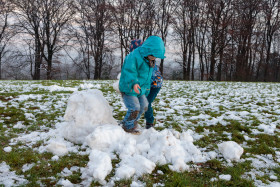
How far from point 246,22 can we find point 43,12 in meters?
27.5

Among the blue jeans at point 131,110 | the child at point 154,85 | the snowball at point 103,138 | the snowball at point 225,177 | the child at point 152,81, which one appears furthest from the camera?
the child at point 154,85

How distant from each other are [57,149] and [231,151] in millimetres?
2485

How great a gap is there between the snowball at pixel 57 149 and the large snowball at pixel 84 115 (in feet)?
1.23

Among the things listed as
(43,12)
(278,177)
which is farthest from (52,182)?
(43,12)

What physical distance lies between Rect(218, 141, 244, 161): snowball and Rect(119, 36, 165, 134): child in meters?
1.41

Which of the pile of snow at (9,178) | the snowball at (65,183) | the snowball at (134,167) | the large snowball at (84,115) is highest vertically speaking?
the large snowball at (84,115)

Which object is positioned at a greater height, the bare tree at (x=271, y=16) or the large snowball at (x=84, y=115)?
the bare tree at (x=271, y=16)

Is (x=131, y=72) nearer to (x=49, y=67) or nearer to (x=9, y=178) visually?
(x=9, y=178)

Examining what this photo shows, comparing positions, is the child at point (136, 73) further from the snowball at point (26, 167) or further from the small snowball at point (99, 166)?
the snowball at point (26, 167)

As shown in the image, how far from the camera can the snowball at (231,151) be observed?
274 centimetres

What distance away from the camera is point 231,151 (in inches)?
110

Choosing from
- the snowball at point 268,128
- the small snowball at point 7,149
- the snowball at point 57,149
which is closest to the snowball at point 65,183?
the snowball at point 57,149

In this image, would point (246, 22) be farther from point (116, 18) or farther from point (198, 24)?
point (116, 18)

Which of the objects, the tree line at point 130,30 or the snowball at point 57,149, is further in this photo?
the tree line at point 130,30
